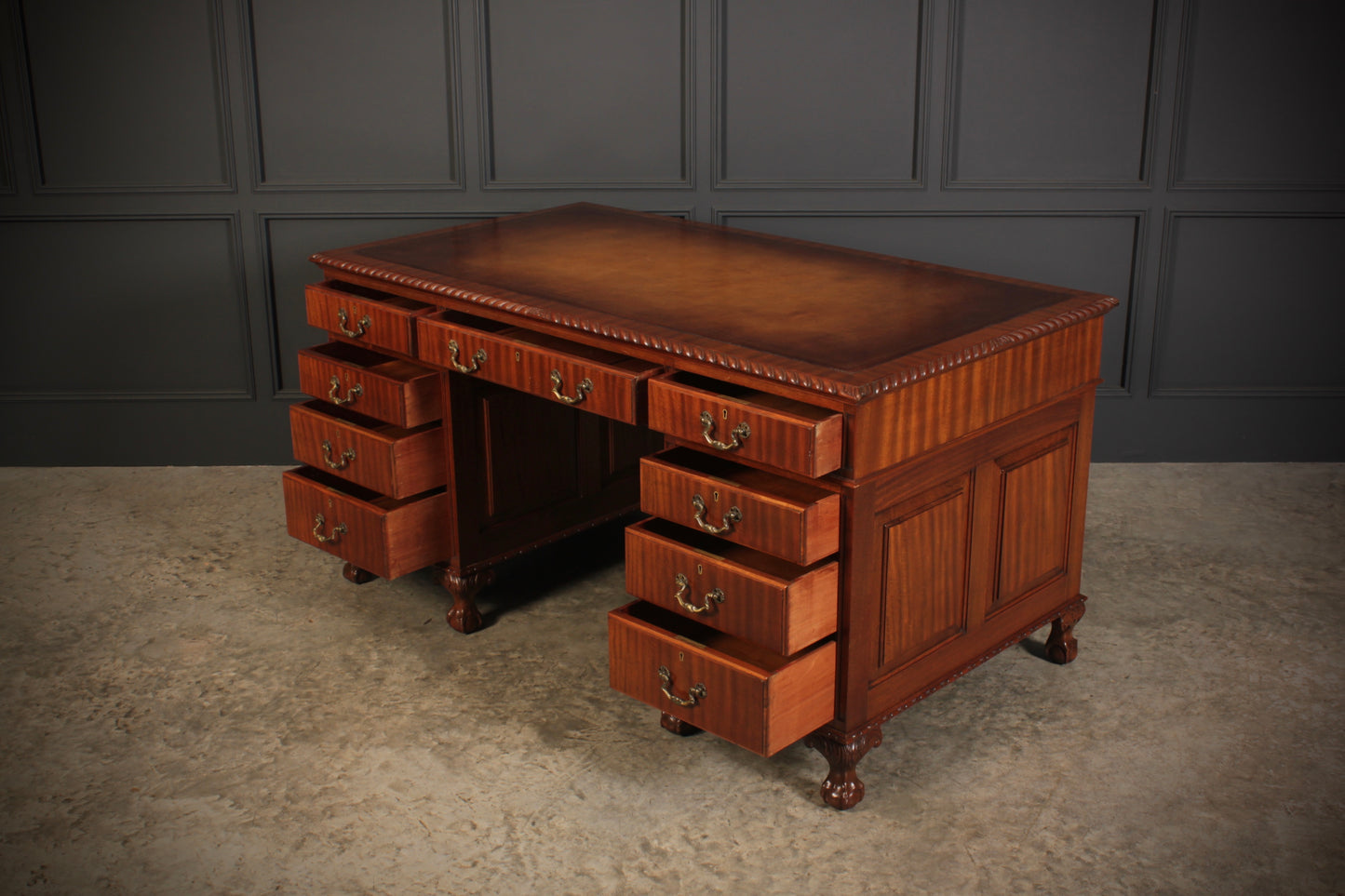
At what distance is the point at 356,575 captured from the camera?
3111 millimetres

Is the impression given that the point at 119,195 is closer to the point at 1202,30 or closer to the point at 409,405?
the point at 409,405

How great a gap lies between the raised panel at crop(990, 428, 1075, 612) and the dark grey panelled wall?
1375mm

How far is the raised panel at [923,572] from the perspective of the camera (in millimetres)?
2164

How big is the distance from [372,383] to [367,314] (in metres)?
0.15

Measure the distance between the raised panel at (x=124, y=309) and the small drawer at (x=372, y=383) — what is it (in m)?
0.98

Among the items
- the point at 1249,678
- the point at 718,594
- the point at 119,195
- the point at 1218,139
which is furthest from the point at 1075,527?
the point at 119,195

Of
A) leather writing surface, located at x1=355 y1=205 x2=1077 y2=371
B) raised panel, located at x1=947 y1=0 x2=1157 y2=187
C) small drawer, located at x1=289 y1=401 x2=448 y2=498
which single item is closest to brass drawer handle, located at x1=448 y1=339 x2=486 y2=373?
leather writing surface, located at x1=355 y1=205 x2=1077 y2=371

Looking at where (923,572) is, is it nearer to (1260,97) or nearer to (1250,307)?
(1250,307)

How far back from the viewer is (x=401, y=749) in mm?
2404

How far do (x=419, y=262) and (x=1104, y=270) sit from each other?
6.73ft

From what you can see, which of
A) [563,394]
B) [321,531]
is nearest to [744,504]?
[563,394]

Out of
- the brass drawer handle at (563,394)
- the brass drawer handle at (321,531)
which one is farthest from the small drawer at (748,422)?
the brass drawer handle at (321,531)

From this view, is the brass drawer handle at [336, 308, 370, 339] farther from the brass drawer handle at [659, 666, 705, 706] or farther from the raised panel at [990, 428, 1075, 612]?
the raised panel at [990, 428, 1075, 612]

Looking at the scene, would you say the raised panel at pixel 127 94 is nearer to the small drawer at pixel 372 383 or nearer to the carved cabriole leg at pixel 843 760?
the small drawer at pixel 372 383
